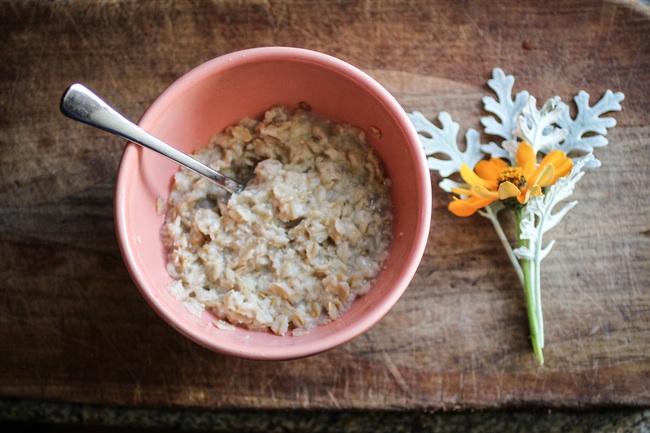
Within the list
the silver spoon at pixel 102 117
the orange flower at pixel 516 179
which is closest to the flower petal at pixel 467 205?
the orange flower at pixel 516 179

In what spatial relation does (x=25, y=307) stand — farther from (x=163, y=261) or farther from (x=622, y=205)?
(x=622, y=205)

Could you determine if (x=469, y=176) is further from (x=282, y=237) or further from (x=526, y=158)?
(x=282, y=237)

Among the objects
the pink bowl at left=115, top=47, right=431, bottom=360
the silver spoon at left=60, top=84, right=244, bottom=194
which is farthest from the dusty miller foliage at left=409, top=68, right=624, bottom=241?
the silver spoon at left=60, top=84, right=244, bottom=194

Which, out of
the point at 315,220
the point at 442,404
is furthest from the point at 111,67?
the point at 442,404

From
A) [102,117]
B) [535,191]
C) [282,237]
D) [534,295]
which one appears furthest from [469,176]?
[102,117]

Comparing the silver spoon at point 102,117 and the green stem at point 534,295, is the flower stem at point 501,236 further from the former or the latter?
the silver spoon at point 102,117

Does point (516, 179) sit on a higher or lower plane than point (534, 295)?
higher
